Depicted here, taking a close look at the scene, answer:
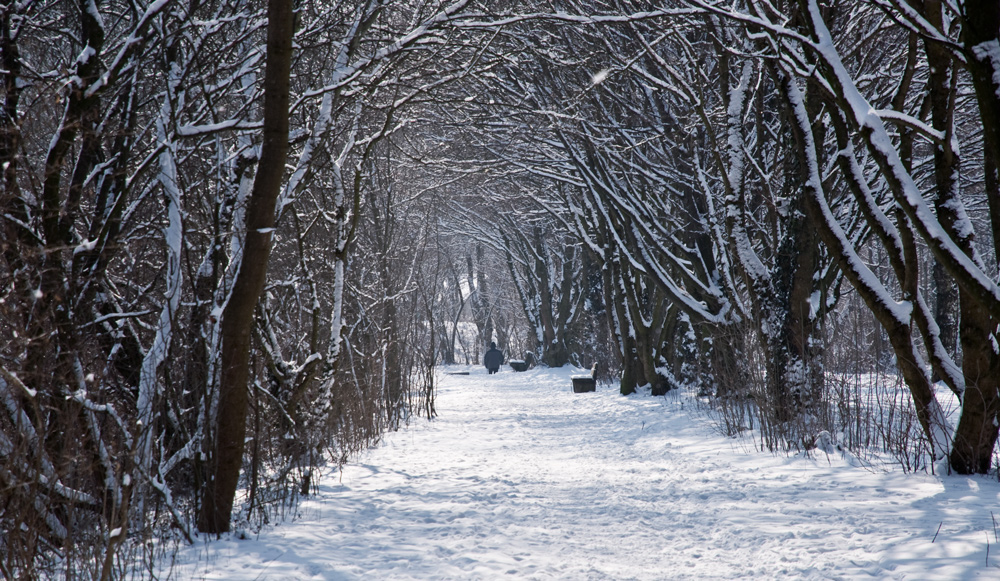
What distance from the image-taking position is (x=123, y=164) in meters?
4.38

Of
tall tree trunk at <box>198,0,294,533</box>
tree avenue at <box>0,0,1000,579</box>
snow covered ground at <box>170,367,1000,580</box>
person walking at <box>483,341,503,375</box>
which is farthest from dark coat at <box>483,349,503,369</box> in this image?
tall tree trunk at <box>198,0,294,533</box>

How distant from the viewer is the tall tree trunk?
4.24 metres

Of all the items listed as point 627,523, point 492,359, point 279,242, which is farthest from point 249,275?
point 492,359

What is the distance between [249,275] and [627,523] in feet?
10.2

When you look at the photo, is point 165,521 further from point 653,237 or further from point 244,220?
point 653,237

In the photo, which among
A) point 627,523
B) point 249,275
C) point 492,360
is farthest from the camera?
point 492,360

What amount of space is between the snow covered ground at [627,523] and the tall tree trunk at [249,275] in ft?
1.42

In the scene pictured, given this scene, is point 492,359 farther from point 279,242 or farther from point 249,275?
point 249,275

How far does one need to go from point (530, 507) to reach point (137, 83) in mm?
4220

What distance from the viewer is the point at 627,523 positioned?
483 cm

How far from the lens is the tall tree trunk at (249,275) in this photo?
4238 millimetres

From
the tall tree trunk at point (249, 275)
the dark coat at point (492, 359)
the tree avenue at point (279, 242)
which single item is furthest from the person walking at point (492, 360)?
the tall tree trunk at point (249, 275)

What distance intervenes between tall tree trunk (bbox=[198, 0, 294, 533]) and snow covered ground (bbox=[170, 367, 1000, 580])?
43 centimetres

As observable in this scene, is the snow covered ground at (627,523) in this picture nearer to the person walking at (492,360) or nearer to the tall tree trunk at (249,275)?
the tall tree trunk at (249,275)
